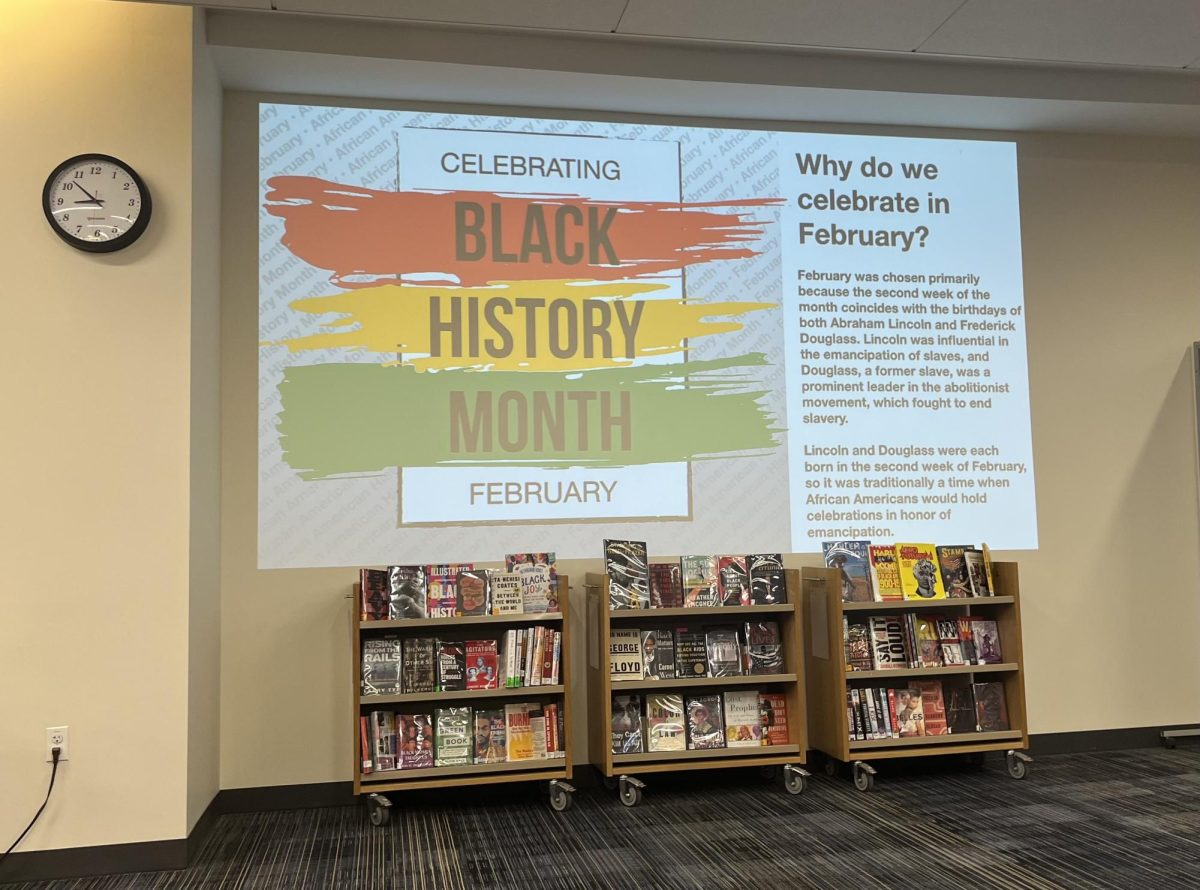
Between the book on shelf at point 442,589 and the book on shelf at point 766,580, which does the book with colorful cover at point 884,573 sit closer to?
the book on shelf at point 766,580

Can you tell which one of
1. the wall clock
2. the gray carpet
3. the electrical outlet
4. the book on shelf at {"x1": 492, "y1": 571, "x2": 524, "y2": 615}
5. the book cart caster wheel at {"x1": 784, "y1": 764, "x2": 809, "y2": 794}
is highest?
the wall clock

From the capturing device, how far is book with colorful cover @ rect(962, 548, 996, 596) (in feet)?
15.0

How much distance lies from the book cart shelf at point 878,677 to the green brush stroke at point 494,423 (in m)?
0.79

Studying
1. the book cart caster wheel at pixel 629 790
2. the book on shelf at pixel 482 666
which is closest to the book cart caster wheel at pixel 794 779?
the book cart caster wheel at pixel 629 790

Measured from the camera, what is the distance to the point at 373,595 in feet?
13.4

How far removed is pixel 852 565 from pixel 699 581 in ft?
2.19

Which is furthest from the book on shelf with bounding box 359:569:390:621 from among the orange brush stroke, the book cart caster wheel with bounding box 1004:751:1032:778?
the book cart caster wheel with bounding box 1004:751:1032:778

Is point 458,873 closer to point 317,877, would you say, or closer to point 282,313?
point 317,877

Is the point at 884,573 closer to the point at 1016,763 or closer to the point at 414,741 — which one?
the point at 1016,763

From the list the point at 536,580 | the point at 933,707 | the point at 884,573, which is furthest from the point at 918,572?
the point at 536,580

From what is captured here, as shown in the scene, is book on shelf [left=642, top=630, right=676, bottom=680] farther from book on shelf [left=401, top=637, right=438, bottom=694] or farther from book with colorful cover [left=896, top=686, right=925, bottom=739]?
book with colorful cover [left=896, top=686, right=925, bottom=739]

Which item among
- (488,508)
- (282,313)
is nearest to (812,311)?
(488,508)

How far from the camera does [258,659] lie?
4242mm

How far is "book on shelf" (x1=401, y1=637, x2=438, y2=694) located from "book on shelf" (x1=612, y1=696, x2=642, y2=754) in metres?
0.74
